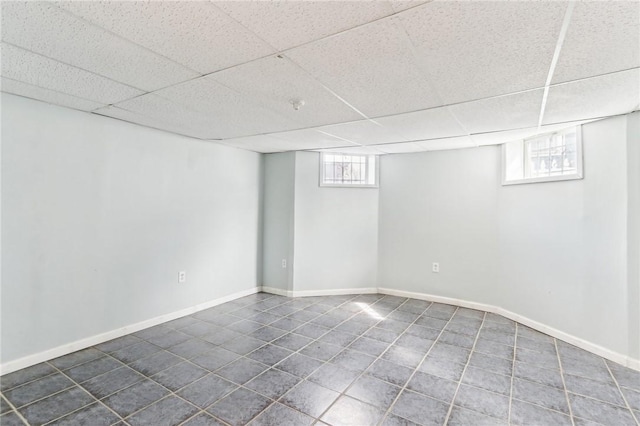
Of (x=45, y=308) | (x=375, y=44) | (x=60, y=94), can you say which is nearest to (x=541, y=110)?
(x=375, y=44)

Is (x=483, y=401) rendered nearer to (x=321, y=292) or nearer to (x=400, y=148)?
(x=321, y=292)

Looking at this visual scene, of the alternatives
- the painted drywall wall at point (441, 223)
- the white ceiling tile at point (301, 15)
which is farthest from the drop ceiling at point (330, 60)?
the painted drywall wall at point (441, 223)

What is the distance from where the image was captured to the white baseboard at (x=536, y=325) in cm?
263

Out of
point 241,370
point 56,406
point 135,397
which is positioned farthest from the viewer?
point 241,370

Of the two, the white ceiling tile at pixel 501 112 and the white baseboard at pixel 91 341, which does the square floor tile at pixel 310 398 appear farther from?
the white ceiling tile at pixel 501 112

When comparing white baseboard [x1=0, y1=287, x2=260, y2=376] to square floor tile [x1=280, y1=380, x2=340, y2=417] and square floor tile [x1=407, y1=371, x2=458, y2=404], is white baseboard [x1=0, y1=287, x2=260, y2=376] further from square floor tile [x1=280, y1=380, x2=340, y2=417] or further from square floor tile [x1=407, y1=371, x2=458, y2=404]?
square floor tile [x1=407, y1=371, x2=458, y2=404]

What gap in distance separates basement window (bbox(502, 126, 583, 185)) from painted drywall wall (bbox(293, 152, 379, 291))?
1.85 m

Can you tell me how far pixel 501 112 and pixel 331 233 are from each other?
109 inches

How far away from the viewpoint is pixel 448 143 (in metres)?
3.89

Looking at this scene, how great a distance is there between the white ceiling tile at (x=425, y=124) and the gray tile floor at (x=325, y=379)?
223cm

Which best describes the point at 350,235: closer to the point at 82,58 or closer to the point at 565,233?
the point at 565,233

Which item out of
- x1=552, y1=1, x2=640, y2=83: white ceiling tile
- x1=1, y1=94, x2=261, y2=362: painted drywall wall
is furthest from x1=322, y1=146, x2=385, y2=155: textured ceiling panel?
x1=552, y1=1, x2=640, y2=83: white ceiling tile

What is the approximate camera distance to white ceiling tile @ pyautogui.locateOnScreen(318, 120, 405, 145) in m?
3.11

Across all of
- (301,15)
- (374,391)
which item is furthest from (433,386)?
(301,15)
